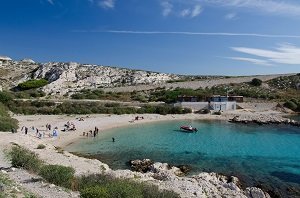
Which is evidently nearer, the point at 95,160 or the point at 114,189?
the point at 114,189

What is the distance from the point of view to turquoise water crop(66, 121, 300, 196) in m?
28.3

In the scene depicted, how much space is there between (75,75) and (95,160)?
91.1m

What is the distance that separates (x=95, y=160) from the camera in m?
28.6

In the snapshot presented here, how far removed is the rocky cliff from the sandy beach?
157 ft

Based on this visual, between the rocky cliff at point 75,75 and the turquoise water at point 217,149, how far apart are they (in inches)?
2415

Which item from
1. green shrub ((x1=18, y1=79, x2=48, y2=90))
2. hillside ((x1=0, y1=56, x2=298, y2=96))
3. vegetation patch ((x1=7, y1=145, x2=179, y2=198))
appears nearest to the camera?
vegetation patch ((x1=7, y1=145, x2=179, y2=198))

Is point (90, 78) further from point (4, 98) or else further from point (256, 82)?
point (256, 82)

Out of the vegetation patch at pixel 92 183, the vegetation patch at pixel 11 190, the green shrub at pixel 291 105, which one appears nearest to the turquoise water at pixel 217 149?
the vegetation patch at pixel 92 183

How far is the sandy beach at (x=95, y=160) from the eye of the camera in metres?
20.6

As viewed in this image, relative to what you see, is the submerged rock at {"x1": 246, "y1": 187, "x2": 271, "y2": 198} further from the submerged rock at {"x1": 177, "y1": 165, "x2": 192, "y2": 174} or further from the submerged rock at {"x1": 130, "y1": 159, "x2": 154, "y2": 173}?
the submerged rock at {"x1": 130, "y1": 159, "x2": 154, "y2": 173}

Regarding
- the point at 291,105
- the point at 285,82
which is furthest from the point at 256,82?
the point at 291,105

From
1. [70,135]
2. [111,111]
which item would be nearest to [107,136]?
[70,135]

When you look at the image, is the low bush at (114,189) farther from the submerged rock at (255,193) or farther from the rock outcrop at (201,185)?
the submerged rock at (255,193)

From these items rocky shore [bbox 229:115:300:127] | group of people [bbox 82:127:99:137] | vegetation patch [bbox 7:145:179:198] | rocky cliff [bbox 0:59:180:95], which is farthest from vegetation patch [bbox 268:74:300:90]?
vegetation patch [bbox 7:145:179:198]
